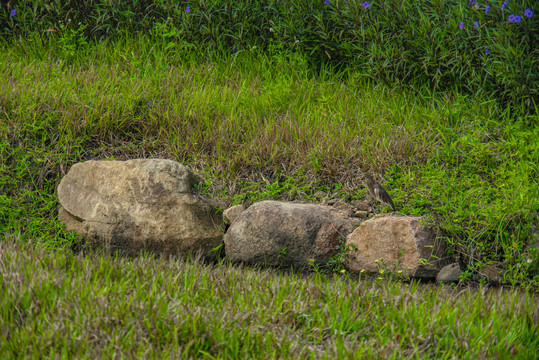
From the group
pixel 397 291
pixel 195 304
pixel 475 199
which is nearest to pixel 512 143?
pixel 475 199

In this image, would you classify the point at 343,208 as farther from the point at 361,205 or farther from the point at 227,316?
the point at 227,316

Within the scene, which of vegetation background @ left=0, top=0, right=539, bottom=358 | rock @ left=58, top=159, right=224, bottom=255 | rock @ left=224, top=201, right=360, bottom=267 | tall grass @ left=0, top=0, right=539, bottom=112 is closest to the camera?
vegetation background @ left=0, top=0, right=539, bottom=358

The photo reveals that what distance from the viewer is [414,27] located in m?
5.45

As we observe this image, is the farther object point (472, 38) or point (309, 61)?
point (309, 61)

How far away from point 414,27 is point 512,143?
174 cm

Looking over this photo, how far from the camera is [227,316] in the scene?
8.75 feet

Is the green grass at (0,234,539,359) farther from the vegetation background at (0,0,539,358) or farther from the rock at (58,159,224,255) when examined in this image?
the rock at (58,159,224,255)

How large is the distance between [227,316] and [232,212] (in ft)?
5.58

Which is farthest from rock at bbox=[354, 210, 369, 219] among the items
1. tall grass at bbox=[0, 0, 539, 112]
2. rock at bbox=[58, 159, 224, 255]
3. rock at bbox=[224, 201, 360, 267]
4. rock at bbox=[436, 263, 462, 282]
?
tall grass at bbox=[0, 0, 539, 112]

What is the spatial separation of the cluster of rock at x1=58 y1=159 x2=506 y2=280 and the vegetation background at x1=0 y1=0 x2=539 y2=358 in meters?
0.22

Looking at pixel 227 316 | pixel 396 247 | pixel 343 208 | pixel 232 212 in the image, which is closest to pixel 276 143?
pixel 232 212

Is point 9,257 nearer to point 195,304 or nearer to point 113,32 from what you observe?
point 195,304

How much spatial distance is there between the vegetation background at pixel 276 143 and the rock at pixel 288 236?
0.21m

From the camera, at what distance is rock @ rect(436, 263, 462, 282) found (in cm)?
368
